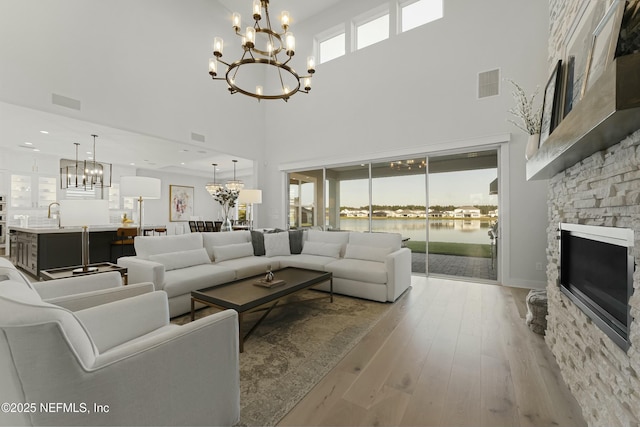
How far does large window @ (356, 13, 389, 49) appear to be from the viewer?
601cm

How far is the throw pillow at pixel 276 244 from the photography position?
4.63m

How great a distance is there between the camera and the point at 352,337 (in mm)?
2561

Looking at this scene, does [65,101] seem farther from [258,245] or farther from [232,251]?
[258,245]

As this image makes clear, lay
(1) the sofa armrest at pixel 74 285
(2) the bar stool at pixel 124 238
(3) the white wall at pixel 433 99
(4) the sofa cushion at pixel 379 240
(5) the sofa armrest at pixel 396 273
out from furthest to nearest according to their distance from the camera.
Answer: (2) the bar stool at pixel 124 238, (3) the white wall at pixel 433 99, (4) the sofa cushion at pixel 379 240, (5) the sofa armrest at pixel 396 273, (1) the sofa armrest at pixel 74 285

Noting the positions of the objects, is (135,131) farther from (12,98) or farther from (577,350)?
(577,350)

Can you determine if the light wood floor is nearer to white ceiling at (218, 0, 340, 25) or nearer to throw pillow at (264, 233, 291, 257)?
throw pillow at (264, 233, 291, 257)

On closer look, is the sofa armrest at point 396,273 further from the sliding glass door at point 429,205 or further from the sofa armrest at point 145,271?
the sofa armrest at point 145,271

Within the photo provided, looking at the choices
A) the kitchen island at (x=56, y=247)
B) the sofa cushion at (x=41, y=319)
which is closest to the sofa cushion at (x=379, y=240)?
the sofa cushion at (x=41, y=319)

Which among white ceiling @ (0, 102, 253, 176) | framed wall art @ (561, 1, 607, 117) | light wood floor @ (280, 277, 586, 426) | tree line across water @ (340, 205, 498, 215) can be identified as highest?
white ceiling @ (0, 102, 253, 176)

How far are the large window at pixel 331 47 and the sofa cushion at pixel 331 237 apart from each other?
4.50 m

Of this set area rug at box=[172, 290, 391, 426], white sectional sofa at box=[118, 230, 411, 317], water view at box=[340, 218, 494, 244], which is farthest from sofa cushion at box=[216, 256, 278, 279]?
water view at box=[340, 218, 494, 244]

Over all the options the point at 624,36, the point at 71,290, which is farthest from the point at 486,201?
the point at 71,290

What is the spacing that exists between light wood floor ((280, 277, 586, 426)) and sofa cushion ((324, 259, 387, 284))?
1.93 feet

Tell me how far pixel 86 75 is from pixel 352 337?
5.40 metres
